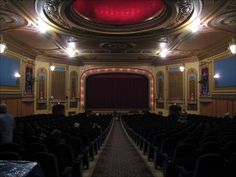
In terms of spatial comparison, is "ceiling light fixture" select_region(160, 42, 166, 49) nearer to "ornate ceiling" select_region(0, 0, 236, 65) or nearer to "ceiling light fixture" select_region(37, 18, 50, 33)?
"ornate ceiling" select_region(0, 0, 236, 65)

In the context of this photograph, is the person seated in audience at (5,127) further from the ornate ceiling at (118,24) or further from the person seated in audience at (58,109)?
the person seated in audience at (58,109)

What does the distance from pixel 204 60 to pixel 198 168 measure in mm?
17503

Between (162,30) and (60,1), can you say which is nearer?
(60,1)

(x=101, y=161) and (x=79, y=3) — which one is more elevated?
(x=79, y=3)

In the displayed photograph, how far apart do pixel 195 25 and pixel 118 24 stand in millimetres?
3776

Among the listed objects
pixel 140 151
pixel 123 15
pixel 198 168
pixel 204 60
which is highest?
pixel 123 15

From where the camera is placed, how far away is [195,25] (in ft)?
39.5

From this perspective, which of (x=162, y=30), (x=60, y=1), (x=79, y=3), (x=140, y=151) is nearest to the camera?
(x=140, y=151)

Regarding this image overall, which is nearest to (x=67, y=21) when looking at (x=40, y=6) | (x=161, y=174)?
(x=40, y=6)

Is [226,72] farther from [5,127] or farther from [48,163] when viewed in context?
[48,163]

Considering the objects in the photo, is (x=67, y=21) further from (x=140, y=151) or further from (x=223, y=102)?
(x=223, y=102)

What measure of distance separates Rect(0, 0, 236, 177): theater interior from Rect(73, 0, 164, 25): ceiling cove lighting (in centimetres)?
5

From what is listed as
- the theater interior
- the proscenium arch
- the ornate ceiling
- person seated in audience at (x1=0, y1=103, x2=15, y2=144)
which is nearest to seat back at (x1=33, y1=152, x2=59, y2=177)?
the theater interior

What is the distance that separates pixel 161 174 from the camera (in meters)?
5.74
